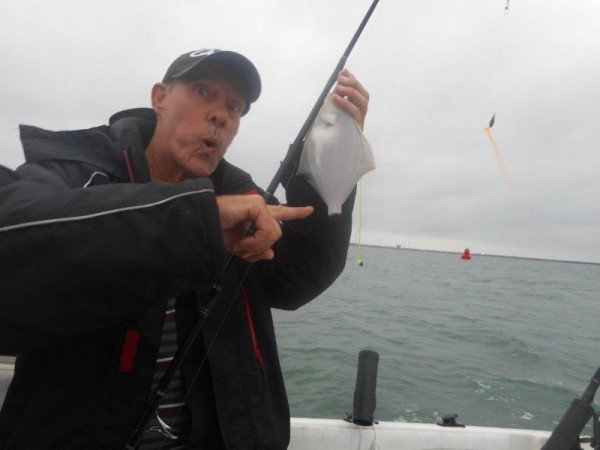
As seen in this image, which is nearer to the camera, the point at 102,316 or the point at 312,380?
the point at 102,316

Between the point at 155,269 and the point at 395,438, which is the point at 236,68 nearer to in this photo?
the point at 155,269

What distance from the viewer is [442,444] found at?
3.32 meters

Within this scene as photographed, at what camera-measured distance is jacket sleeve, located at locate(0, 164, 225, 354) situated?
1.01 meters

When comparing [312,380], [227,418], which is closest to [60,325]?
[227,418]

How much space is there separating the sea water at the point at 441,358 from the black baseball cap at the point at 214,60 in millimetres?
6326

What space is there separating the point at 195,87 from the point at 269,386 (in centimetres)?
142

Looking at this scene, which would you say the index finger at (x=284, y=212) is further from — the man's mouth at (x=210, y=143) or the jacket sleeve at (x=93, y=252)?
the man's mouth at (x=210, y=143)

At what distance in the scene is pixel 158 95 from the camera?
2.13 m

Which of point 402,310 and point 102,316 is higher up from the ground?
point 102,316

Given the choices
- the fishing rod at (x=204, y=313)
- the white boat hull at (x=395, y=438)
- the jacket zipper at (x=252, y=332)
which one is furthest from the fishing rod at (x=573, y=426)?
the fishing rod at (x=204, y=313)

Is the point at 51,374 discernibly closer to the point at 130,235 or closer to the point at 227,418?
the point at 227,418

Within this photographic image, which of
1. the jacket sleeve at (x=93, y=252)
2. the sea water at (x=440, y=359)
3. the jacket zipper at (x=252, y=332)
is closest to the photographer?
the jacket sleeve at (x=93, y=252)

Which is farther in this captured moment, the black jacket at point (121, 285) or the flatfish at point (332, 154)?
the flatfish at point (332, 154)

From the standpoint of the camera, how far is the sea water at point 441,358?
7.75 metres
